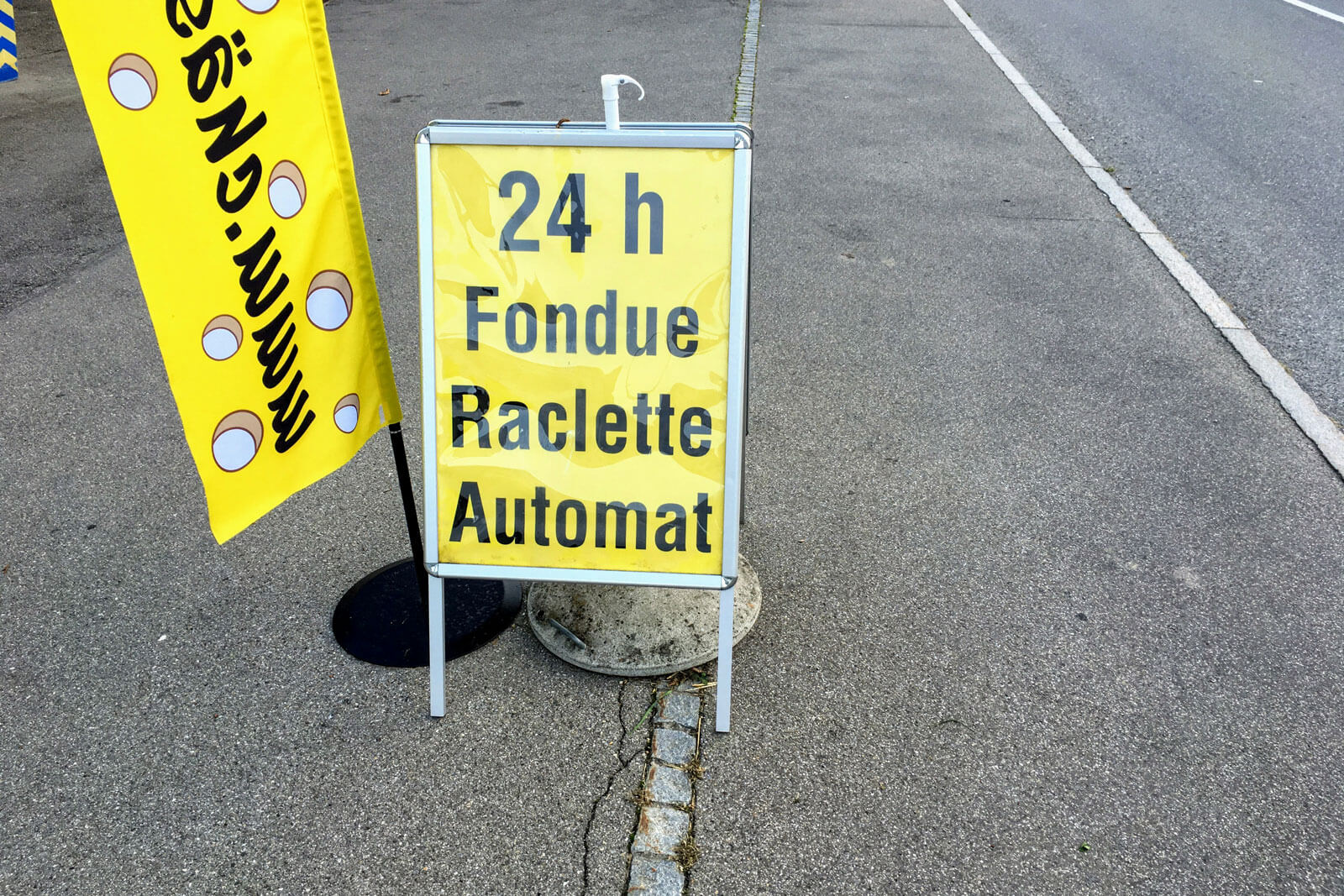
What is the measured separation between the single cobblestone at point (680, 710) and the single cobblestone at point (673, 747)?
4 centimetres

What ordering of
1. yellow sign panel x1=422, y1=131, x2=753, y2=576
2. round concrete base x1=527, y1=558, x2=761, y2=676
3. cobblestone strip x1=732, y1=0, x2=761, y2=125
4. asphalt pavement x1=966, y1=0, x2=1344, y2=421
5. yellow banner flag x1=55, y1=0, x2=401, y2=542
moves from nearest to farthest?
yellow banner flag x1=55, y1=0, x2=401, y2=542, yellow sign panel x1=422, y1=131, x2=753, y2=576, round concrete base x1=527, y1=558, x2=761, y2=676, asphalt pavement x1=966, y1=0, x2=1344, y2=421, cobblestone strip x1=732, y1=0, x2=761, y2=125

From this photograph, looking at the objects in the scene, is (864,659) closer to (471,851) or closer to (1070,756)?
(1070,756)

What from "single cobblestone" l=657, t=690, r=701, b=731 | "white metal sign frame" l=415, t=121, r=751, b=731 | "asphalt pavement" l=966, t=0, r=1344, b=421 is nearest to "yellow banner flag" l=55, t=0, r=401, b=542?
"white metal sign frame" l=415, t=121, r=751, b=731

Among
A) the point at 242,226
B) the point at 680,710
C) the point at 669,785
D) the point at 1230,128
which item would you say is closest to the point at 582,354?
the point at 242,226

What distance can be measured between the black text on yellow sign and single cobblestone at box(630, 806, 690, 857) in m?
0.68

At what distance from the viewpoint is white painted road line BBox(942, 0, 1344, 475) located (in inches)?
178

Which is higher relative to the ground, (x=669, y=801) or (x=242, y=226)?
(x=242, y=226)

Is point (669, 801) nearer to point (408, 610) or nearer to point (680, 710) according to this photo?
point (680, 710)

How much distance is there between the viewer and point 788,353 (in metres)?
5.21

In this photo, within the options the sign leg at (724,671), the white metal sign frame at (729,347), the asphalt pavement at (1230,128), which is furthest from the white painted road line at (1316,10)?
the sign leg at (724,671)

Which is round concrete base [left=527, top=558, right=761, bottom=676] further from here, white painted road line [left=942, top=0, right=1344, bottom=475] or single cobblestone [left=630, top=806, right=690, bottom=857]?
white painted road line [left=942, top=0, right=1344, bottom=475]

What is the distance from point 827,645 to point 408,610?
143cm

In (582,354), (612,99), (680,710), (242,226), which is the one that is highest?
(612,99)

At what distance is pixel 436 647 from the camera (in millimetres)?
3033
